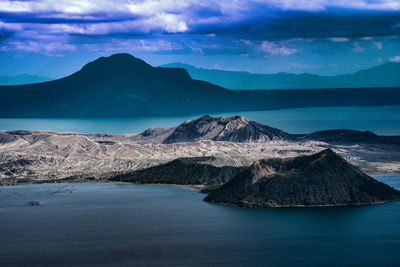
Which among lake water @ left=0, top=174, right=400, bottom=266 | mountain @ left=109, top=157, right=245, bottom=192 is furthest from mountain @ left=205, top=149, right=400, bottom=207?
mountain @ left=109, top=157, right=245, bottom=192

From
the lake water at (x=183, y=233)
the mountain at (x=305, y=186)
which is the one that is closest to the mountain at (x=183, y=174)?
the lake water at (x=183, y=233)

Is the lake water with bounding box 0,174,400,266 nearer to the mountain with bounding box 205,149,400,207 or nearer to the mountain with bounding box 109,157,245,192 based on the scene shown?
the mountain with bounding box 205,149,400,207

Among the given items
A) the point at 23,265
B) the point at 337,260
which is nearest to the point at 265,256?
the point at 337,260

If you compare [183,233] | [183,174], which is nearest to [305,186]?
[183,233]

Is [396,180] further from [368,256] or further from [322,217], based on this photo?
[368,256]

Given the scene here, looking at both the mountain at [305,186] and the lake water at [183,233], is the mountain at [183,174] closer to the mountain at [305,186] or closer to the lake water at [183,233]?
the lake water at [183,233]
